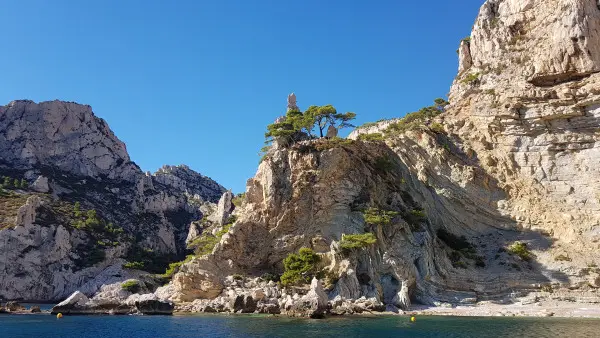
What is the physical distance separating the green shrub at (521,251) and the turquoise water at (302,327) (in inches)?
615

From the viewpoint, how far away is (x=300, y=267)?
164 ft

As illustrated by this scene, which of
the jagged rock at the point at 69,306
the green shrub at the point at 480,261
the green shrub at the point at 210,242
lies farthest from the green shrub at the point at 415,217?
the jagged rock at the point at 69,306

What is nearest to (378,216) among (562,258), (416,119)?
(562,258)

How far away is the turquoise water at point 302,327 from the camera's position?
3091cm

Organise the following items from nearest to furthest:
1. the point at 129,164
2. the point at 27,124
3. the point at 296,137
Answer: the point at 296,137
the point at 27,124
the point at 129,164

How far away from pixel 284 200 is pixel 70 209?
56.0m

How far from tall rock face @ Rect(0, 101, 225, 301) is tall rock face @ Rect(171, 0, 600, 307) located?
33137mm

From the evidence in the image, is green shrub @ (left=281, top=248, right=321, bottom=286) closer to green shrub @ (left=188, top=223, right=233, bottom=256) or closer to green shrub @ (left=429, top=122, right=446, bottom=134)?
green shrub @ (left=188, top=223, right=233, bottom=256)

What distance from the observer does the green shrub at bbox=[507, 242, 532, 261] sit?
5447cm

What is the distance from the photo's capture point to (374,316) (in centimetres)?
4194

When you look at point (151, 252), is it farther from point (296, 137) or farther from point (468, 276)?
point (468, 276)

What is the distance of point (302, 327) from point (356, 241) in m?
16.8

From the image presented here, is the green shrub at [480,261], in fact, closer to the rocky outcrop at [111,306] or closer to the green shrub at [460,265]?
the green shrub at [460,265]

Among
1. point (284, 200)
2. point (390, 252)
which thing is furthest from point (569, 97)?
point (284, 200)
